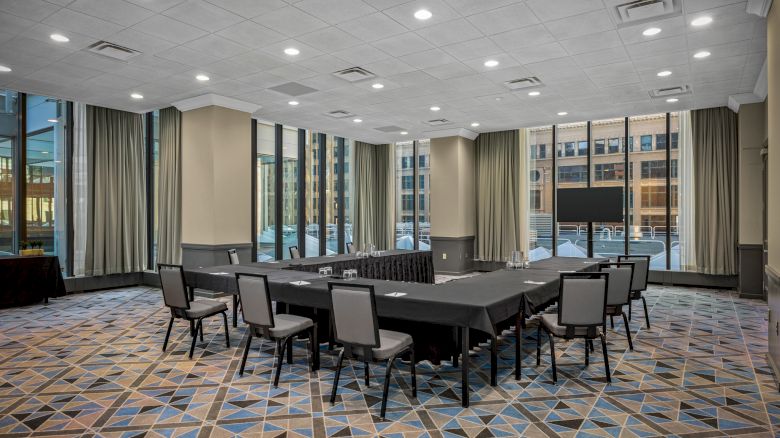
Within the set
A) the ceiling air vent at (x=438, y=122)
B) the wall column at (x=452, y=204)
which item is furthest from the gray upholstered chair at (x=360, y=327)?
the wall column at (x=452, y=204)

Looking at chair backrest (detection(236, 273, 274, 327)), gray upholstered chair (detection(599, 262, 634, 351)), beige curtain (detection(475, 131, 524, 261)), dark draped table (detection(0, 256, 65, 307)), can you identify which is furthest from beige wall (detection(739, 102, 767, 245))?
dark draped table (detection(0, 256, 65, 307))

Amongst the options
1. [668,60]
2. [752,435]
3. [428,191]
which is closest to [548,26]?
[668,60]

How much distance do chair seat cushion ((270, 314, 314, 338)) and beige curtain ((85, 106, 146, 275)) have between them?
5864 millimetres

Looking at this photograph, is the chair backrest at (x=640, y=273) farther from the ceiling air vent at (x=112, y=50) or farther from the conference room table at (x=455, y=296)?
the ceiling air vent at (x=112, y=50)

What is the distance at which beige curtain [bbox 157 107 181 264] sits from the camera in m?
8.38

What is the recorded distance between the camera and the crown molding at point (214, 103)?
750 centimetres

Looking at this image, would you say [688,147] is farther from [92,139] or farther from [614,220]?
[92,139]

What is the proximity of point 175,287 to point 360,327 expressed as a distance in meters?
2.24

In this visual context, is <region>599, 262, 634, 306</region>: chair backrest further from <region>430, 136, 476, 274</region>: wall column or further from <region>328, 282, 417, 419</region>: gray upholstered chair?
<region>430, 136, 476, 274</region>: wall column

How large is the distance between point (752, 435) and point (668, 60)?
4.54 m

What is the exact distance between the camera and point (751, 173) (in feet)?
25.5

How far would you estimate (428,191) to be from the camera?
→ 40.5 feet

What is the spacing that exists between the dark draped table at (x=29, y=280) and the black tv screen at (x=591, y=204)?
8.91 metres

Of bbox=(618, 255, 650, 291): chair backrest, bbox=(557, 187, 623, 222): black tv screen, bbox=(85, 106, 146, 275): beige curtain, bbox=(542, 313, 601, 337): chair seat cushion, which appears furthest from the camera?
bbox=(557, 187, 623, 222): black tv screen
